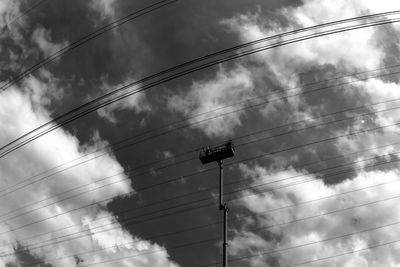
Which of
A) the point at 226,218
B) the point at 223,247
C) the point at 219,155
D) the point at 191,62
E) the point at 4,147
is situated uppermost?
the point at 219,155

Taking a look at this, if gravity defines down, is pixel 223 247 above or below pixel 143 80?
below

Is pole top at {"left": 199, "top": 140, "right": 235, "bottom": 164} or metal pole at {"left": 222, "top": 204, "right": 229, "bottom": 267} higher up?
pole top at {"left": 199, "top": 140, "right": 235, "bottom": 164}

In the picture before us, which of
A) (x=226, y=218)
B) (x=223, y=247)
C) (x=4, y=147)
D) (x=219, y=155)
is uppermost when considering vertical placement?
(x=219, y=155)

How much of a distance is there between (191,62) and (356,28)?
6.01m

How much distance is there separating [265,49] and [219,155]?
10.1 m

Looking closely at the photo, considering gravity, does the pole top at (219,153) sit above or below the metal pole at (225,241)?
above

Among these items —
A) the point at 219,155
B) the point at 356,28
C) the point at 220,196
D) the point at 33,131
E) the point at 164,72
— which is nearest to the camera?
the point at 356,28

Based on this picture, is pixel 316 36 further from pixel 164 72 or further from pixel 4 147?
pixel 4 147

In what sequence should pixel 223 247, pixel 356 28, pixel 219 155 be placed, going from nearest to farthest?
pixel 356 28 → pixel 223 247 → pixel 219 155

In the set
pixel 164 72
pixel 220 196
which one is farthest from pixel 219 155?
pixel 164 72

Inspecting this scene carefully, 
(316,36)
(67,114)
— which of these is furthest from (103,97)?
(316,36)

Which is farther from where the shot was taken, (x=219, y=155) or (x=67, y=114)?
(x=219, y=155)

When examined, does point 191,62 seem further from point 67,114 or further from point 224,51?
point 67,114

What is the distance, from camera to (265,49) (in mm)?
14695
